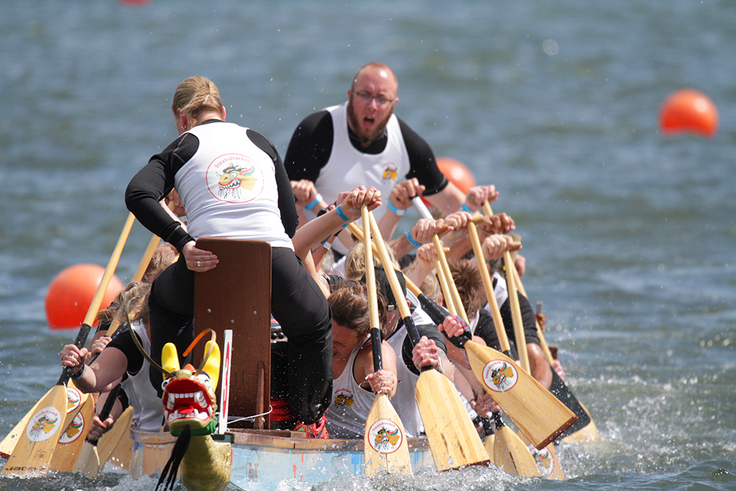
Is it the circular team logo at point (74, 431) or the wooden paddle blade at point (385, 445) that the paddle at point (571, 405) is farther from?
the circular team logo at point (74, 431)

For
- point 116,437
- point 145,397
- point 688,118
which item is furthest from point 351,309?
point 688,118

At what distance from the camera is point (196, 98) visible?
11.0 ft

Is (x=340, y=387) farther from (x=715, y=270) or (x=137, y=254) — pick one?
(x=715, y=270)

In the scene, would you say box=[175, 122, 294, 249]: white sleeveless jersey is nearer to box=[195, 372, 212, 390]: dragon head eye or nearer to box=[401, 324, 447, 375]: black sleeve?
box=[195, 372, 212, 390]: dragon head eye

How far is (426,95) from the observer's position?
1636cm

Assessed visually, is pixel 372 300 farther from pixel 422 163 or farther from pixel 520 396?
pixel 422 163

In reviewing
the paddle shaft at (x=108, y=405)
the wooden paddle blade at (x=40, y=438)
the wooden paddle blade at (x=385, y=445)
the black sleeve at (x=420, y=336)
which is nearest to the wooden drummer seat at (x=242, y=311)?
the wooden paddle blade at (x=385, y=445)

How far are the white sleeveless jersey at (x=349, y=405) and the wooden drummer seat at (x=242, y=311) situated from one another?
0.59 metres

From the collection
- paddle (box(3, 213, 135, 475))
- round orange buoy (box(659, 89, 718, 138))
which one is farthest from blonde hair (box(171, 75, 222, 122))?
round orange buoy (box(659, 89, 718, 138))

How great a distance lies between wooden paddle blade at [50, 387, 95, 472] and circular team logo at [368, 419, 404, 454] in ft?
4.81

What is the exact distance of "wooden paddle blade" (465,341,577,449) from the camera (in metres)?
3.85

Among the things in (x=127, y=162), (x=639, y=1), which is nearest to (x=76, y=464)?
(x=127, y=162)

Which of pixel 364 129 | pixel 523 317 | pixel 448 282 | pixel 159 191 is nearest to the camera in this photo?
pixel 159 191

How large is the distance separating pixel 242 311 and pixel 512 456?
1.78m
